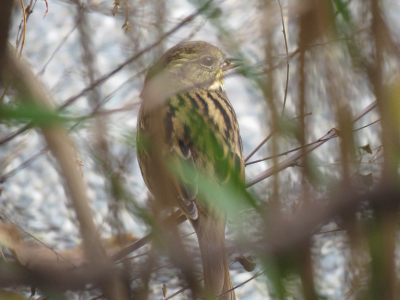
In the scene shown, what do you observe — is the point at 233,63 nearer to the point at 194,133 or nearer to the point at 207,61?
the point at 194,133

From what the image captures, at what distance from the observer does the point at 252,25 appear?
4.61 feet

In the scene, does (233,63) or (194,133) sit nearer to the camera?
(233,63)

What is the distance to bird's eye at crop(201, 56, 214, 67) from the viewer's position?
9.14 feet

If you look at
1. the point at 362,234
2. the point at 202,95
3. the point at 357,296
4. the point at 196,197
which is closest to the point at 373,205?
the point at 362,234

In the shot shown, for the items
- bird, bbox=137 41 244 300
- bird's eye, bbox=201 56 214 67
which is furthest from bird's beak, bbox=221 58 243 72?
bird's eye, bbox=201 56 214 67

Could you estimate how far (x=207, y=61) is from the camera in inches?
110

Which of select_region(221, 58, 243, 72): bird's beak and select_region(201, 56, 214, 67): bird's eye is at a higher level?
select_region(201, 56, 214, 67): bird's eye

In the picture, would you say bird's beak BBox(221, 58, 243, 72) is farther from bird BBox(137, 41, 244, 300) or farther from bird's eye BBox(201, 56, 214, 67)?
bird's eye BBox(201, 56, 214, 67)

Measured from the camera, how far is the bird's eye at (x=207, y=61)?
2.79 meters

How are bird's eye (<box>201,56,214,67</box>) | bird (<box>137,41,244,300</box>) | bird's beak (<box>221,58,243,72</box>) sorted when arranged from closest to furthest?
bird's beak (<box>221,58,243,72</box>) → bird (<box>137,41,244,300</box>) → bird's eye (<box>201,56,214,67</box>)

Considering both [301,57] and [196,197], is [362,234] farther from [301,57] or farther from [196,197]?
[196,197]

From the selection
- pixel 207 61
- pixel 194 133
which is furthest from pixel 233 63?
pixel 207 61

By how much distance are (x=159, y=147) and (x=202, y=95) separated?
1697 millimetres

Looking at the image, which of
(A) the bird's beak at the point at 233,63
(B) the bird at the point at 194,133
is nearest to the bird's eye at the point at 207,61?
(B) the bird at the point at 194,133
